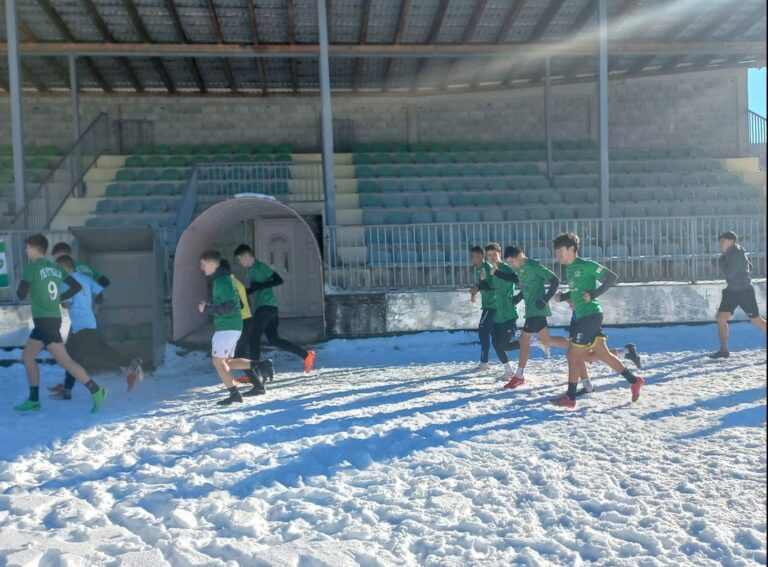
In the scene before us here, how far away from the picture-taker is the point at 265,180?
16.2m

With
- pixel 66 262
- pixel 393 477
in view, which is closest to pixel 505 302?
pixel 393 477

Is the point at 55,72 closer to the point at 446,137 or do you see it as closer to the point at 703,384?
the point at 446,137

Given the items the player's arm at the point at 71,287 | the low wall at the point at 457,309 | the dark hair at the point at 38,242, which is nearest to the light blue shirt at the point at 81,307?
the player's arm at the point at 71,287

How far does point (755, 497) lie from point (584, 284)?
2.63 meters

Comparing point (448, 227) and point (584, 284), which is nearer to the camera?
point (584, 284)

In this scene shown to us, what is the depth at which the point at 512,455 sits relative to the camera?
517 centimetres

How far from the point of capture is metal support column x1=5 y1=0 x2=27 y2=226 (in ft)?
40.0

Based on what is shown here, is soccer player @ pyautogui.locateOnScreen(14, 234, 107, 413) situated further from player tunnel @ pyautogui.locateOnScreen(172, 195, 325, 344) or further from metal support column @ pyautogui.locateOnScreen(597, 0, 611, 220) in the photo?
metal support column @ pyautogui.locateOnScreen(597, 0, 611, 220)

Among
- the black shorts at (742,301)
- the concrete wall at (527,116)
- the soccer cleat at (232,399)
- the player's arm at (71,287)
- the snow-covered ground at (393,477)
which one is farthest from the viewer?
the concrete wall at (527,116)

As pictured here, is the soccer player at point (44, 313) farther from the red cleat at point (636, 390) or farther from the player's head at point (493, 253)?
the red cleat at point (636, 390)

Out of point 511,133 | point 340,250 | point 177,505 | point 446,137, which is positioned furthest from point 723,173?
point 177,505

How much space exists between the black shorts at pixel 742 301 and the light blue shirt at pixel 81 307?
26.5 feet

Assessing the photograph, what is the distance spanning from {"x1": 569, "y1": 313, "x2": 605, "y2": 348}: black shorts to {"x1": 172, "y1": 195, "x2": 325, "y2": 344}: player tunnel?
481 centimetres

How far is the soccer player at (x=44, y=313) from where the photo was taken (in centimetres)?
679
